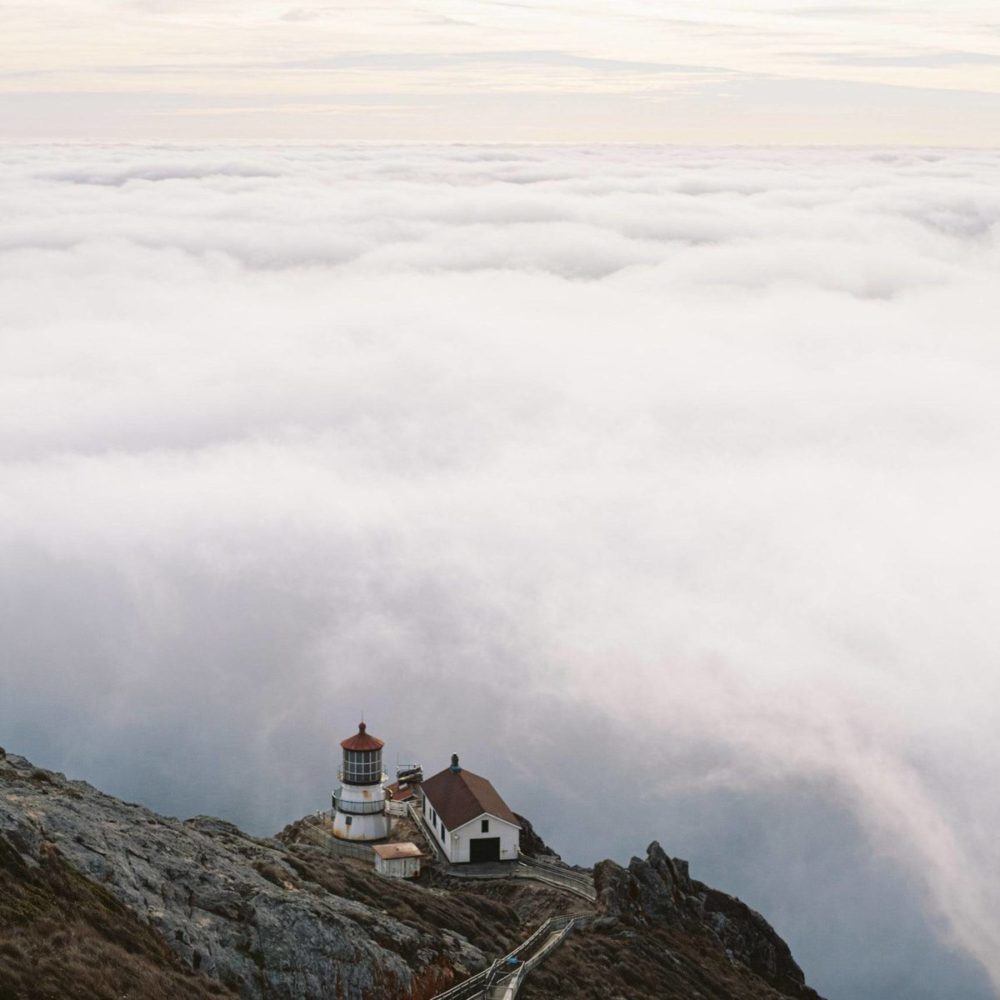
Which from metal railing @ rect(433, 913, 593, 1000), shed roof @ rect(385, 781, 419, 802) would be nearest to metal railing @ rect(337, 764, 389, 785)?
shed roof @ rect(385, 781, 419, 802)

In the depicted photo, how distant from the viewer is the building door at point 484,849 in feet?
153

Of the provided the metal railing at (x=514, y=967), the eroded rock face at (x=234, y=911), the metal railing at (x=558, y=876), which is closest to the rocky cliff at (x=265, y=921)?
the eroded rock face at (x=234, y=911)

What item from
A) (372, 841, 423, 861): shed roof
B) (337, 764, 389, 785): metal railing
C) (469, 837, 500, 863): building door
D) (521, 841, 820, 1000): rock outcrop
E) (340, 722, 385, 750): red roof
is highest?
(340, 722, 385, 750): red roof

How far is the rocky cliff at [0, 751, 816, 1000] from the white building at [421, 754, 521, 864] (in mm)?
1496

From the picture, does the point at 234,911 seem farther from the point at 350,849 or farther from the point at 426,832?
the point at 426,832

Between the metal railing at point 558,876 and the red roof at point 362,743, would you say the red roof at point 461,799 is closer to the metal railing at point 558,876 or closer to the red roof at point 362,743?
the metal railing at point 558,876

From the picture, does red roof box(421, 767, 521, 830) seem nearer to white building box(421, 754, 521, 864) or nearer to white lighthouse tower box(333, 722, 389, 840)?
white building box(421, 754, 521, 864)

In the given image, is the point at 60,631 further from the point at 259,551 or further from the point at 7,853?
the point at 7,853

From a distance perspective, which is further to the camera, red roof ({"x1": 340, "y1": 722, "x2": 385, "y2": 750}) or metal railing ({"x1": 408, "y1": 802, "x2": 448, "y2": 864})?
red roof ({"x1": 340, "y1": 722, "x2": 385, "y2": 750})

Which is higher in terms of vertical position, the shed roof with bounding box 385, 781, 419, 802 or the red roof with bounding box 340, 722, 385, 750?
the shed roof with bounding box 385, 781, 419, 802

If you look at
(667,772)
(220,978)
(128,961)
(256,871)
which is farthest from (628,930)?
(667,772)

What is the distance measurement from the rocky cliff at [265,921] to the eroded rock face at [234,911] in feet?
0.16

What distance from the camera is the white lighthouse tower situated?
1873 inches

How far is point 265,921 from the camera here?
96.8 ft
